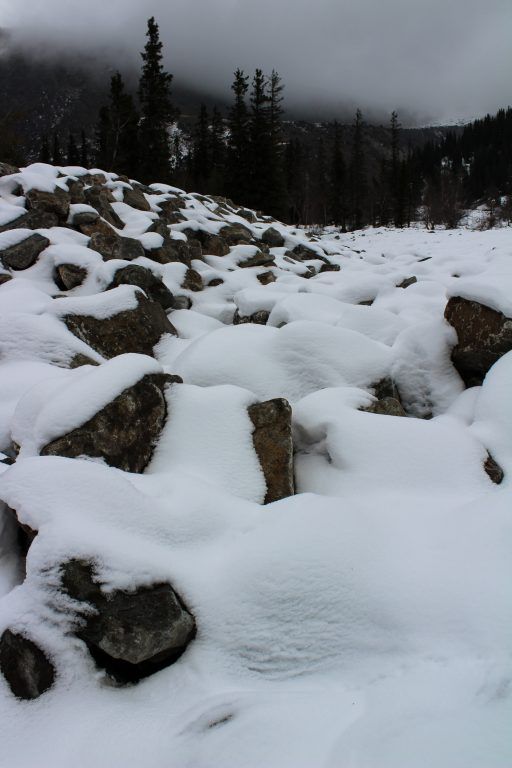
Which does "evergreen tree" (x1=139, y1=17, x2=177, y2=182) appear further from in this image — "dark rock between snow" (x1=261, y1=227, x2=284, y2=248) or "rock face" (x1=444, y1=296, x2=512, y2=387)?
"rock face" (x1=444, y1=296, x2=512, y2=387)

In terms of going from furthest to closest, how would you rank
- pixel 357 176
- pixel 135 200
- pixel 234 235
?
pixel 357 176, pixel 234 235, pixel 135 200

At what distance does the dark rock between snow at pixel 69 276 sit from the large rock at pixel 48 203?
244 cm

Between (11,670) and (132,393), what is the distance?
6.78ft

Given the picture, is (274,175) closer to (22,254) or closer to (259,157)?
(259,157)

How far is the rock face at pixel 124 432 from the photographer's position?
11.0ft

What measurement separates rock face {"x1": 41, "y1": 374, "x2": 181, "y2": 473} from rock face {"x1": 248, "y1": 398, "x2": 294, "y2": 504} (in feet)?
2.88

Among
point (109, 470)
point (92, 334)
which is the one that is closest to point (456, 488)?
point (109, 470)

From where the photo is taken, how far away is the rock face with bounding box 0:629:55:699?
6.93 feet

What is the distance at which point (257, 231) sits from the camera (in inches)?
608

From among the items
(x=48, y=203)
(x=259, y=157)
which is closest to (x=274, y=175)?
(x=259, y=157)

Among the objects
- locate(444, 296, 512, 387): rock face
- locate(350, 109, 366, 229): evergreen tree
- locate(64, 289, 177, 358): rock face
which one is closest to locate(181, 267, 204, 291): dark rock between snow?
locate(64, 289, 177, 358): rock face

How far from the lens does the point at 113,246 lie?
8711mm

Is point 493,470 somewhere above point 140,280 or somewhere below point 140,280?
below

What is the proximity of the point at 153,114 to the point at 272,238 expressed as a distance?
17913 mm
